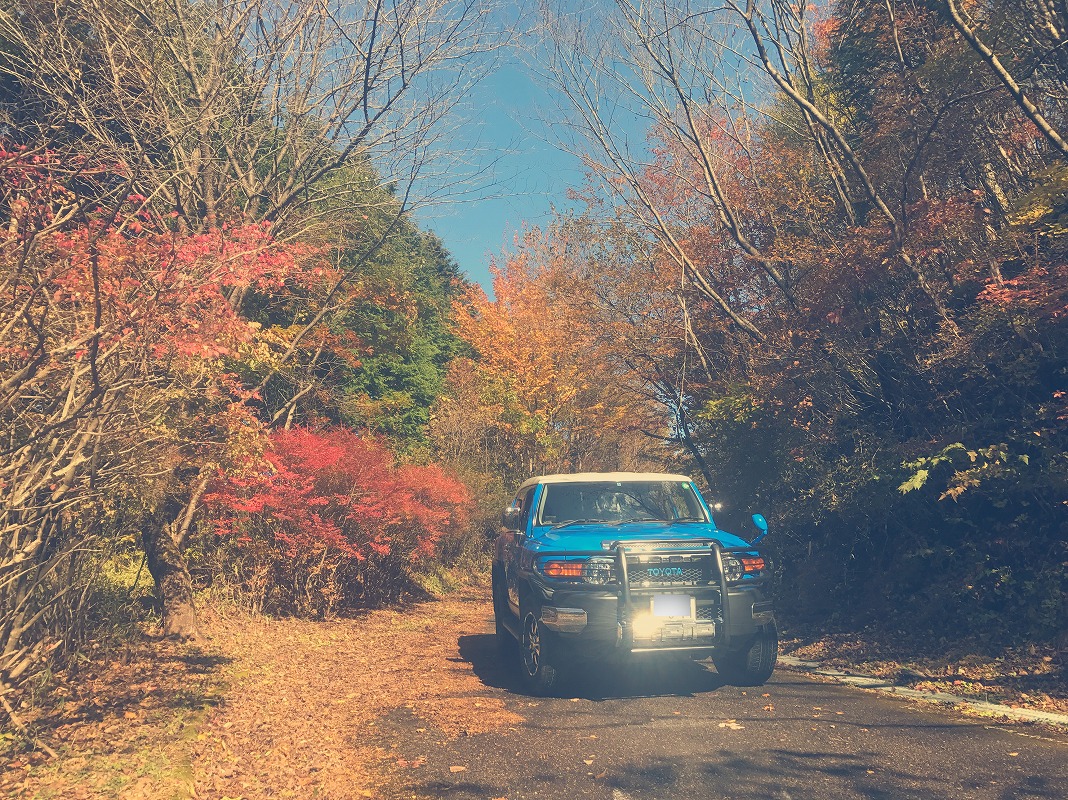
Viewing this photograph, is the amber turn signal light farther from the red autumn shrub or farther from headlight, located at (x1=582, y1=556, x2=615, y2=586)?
the red autumn shrub

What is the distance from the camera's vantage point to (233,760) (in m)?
5.34

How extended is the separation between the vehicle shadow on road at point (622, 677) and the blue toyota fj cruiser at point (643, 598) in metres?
0.27

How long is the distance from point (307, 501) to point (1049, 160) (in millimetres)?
11462

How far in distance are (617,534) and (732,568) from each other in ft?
3.51

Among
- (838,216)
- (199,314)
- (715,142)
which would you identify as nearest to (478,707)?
(199,314)

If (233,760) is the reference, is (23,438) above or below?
above

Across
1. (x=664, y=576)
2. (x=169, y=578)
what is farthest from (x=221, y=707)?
(x=664, y=576)

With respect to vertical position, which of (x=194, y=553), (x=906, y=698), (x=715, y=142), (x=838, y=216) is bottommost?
(x=906, y=698)

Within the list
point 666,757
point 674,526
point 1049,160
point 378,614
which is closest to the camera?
point 666,757

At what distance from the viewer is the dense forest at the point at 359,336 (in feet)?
19.0

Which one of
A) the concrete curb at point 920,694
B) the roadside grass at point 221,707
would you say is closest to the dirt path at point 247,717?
the roadside grass at point 221,707

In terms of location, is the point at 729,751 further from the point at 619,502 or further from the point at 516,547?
the point at 516,547

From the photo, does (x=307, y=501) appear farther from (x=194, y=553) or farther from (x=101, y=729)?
(x=101, y=729)

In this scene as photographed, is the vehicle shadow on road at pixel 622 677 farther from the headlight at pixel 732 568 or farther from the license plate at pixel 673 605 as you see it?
the headlight at pixel 732 568
